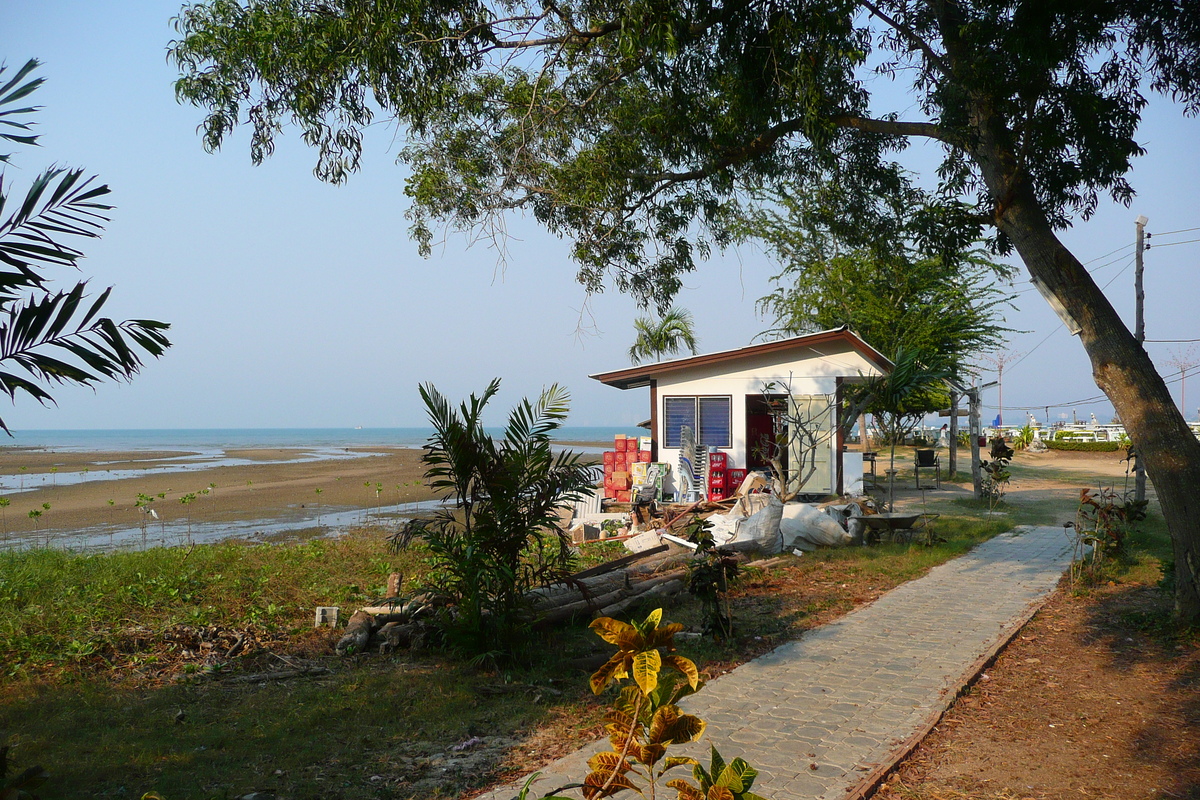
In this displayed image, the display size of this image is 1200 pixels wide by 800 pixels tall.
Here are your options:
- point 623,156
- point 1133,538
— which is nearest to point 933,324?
point 1133,538

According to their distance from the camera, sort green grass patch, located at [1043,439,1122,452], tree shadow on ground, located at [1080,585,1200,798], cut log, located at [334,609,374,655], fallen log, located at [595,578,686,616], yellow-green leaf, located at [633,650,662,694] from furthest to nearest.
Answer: green grass patch, located at [1043,439,1122,452], fallen log, located at [595,578,686,616], cut log, located at [334,609,374,655], tree shadow on ground, located at [1080,585,1200,798], yellow-green leaf, located at [633,650,662,694]

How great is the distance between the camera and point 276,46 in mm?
8352

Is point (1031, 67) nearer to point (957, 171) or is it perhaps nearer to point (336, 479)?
point (957, 171)

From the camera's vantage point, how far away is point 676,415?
17.3 meters

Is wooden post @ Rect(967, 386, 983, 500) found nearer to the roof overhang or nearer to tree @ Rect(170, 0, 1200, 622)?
the roof overhang

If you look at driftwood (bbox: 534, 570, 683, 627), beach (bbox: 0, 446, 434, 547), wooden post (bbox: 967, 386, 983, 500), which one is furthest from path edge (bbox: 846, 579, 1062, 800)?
wooden post (bbox: 967, 386, 983, 500)

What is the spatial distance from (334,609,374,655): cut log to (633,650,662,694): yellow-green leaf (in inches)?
195

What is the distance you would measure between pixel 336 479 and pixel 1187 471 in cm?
2691

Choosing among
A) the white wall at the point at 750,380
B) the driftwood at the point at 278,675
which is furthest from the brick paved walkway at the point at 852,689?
the white wall at the point at 750,380

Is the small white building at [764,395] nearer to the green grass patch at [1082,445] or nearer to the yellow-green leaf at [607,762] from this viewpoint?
the yellow-green leaf at [607,762]

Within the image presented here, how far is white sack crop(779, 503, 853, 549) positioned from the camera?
37.9 ft

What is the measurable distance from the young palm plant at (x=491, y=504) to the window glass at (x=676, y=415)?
11.1m

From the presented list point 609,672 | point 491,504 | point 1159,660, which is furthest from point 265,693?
point 1159,660

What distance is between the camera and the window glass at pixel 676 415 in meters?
17.1
